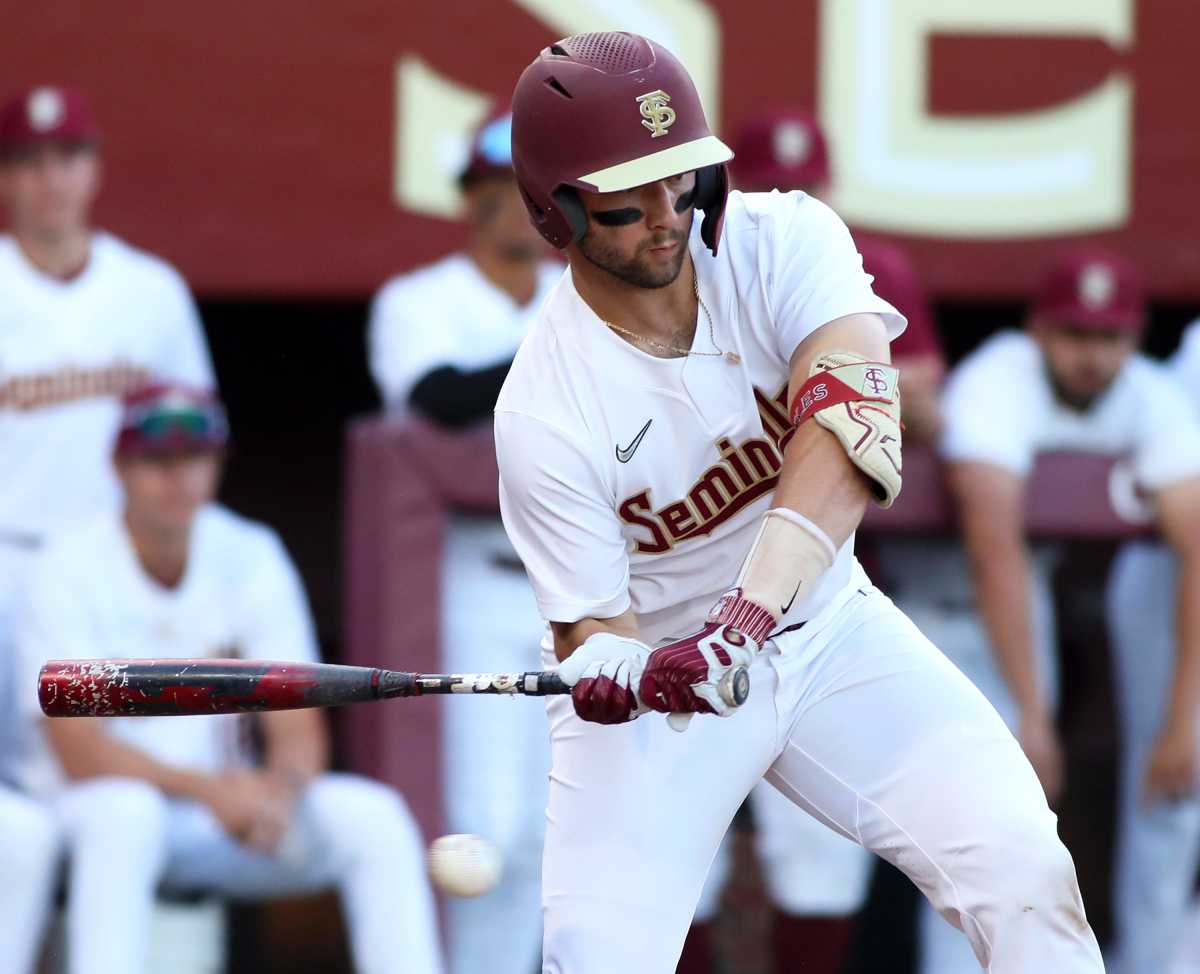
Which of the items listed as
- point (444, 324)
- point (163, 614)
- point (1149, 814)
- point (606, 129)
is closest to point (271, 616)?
point (163, 614)

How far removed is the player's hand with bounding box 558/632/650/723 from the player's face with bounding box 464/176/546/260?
213 cm

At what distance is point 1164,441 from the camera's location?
4.84 metres

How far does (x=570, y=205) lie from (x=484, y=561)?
1.90m

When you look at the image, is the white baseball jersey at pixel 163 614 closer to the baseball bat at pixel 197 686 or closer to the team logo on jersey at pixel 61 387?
the team logo on jersey at pixel 61 387

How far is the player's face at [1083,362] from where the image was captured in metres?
4.90

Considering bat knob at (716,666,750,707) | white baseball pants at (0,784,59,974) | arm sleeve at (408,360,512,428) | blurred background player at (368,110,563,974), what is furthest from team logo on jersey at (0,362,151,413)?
bat knob at (716,666,750,707)

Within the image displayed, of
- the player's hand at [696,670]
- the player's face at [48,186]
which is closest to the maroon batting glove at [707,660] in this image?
the player's hand at [696,670]

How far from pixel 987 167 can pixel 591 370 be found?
324 cm

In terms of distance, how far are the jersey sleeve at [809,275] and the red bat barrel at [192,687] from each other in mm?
801

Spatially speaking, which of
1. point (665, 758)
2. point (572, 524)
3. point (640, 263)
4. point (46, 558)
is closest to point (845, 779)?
point (665, 758)

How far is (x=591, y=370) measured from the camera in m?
3.01

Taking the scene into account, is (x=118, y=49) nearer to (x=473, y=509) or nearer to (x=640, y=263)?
(x=473, y=509)

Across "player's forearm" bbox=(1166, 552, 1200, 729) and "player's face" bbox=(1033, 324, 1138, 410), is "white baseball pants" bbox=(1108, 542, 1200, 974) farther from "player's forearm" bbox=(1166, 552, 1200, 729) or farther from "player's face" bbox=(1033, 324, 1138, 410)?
"player's face" bbox=(1033, 324, 1138, 410)

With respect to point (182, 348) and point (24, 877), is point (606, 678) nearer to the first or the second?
point (24, 877)
